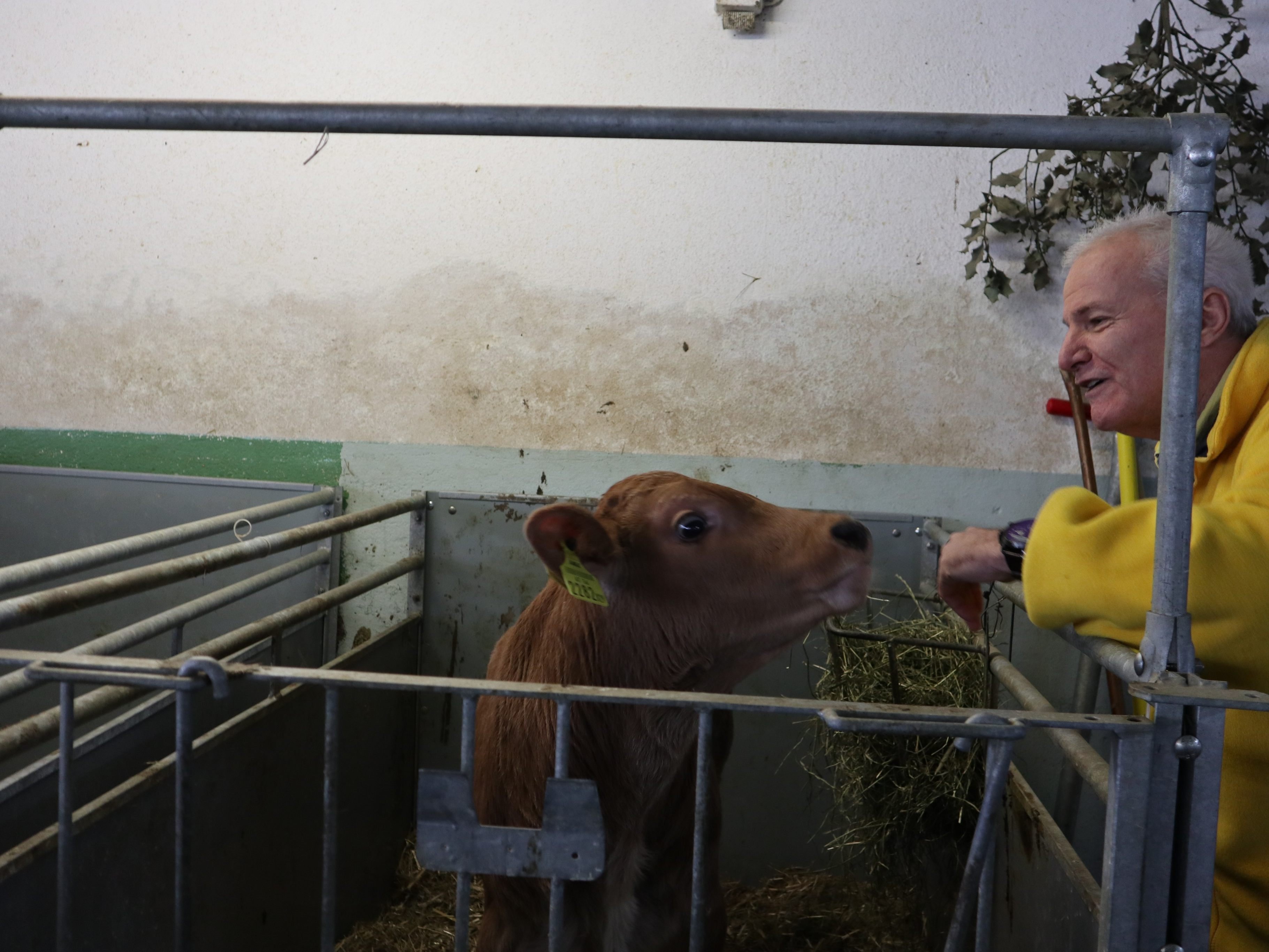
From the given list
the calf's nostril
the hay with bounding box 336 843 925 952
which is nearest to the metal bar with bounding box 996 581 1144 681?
the calf's nostril

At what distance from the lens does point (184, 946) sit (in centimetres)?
112

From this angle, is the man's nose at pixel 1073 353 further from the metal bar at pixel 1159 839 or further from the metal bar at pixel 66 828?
the metal bar at pixel 66 828

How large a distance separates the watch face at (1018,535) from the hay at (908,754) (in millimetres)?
881

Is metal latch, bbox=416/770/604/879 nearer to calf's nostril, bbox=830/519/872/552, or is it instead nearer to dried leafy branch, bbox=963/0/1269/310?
calf's nostril, bbox=830/519/872/552

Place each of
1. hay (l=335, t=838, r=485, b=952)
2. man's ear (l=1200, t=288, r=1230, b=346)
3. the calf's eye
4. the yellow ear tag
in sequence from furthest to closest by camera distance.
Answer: hay (l=335, t=838, r=485, b=952), the calf's eye, man's ear (l=1200, t=288, r=1230, b=346), the yellow ear tag

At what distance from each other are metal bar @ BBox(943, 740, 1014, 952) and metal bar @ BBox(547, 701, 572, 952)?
44cm

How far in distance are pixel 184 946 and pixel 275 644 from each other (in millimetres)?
1210

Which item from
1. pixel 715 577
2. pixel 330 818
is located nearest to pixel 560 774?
pixel 330 818

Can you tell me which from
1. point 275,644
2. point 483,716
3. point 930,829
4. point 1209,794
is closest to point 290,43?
Answer: point 275,644

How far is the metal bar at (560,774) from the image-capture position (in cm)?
105

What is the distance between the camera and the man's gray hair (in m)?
1.71

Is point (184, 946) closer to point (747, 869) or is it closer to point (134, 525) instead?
point (747, 869)

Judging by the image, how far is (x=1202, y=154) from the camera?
1.00 m

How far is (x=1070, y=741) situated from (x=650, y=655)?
0.75 metres
